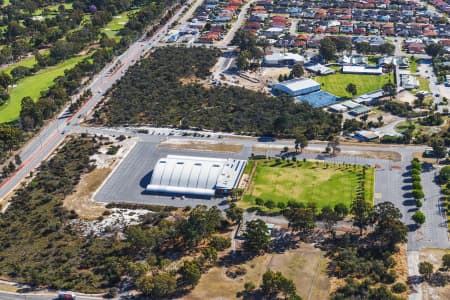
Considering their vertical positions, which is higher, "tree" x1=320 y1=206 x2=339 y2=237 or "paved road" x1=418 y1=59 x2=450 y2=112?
"tree" x1=320 y1=206 x2=339 y2=237

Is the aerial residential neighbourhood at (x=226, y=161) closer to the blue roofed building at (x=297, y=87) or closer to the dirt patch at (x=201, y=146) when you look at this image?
the blue roofed building at (x=297, y=87)

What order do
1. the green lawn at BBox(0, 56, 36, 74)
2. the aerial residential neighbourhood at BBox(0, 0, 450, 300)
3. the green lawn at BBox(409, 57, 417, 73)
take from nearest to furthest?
the aerial residential neighbourhood at BBox(0, 0, 450, 300) < the green lawn at BBox(409, 57, 417, 73) < the green lawn at BBox(0, 56, 36, 74)

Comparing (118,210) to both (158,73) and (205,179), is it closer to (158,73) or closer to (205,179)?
(205,179)

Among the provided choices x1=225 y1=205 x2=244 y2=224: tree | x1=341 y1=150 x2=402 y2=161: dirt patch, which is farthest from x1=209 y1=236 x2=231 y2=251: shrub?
x1=341 y1=150 x2=402 y2=161: dirt patch

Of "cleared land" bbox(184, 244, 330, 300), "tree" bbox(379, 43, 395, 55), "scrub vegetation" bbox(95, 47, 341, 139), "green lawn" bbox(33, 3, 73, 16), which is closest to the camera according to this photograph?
"cleared land" bbox(184, 244, 330, 300)

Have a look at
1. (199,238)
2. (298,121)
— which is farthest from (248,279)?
(298,121)

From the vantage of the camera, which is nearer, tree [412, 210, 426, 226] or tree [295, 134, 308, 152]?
tree [412, 210, 426, 226]

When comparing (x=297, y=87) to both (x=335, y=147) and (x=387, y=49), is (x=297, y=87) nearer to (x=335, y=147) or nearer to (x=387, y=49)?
(x=335, y=147)

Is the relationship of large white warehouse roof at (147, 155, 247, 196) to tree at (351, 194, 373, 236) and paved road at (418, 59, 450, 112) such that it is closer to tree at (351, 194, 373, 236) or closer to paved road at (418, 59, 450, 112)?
tree at (351, 194, 373, 236)
